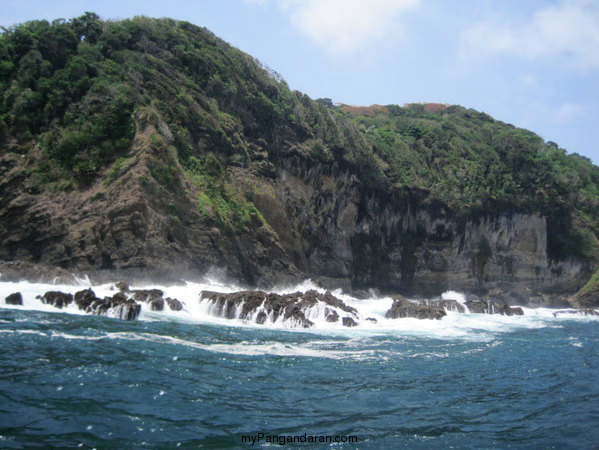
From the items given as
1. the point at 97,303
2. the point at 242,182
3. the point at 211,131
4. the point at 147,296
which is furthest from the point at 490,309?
the point at 97,303

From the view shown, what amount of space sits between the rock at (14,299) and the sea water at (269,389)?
0.62 metres

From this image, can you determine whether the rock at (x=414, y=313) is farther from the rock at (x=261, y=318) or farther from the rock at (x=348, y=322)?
the rock at (x=261, y=318)

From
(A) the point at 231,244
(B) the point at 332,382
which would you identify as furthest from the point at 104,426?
(A) the point at 231,244

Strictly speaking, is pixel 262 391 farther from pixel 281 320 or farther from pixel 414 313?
pixel 414 313

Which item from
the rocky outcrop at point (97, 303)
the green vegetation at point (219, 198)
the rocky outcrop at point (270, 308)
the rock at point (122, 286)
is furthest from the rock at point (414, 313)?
the rocky outcrop at point (97, 303)

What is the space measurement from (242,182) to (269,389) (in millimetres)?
26863

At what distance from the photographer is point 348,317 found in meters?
22.6

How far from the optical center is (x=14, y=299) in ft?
59.8

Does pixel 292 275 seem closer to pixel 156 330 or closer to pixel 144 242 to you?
pixel 144 242

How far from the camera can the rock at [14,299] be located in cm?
1817

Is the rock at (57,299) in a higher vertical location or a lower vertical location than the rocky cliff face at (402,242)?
lower

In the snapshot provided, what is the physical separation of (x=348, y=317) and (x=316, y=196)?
20649 millimetres

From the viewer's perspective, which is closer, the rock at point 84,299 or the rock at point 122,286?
the rock at point 84,299

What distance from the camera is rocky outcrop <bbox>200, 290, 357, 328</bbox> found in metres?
21.1
